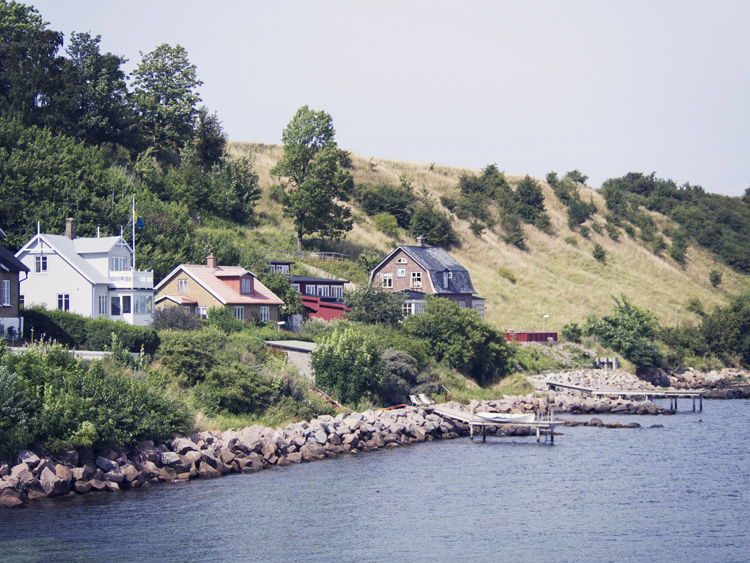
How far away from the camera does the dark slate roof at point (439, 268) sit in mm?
78625

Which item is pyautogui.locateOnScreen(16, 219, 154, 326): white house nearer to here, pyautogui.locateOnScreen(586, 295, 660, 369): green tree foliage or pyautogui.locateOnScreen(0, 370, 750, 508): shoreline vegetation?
pyautogui.locateOnScreen(0, 370, 750, 508): shoreline vegetation

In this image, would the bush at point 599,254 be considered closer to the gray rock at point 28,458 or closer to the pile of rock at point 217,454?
the pile of rock at point 217,454

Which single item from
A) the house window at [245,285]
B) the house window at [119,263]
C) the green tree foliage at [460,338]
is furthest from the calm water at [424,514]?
the house window at [119,263]

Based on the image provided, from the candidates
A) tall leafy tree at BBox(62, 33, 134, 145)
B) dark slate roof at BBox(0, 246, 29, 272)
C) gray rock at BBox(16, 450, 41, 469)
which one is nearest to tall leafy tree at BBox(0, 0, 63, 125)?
tall leafy tree at BBox(62, 33, 134, 145)

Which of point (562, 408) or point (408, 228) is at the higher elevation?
point (408, 228)

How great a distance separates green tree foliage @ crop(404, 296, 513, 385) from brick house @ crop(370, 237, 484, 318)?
13288mm

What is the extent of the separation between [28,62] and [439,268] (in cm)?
4373

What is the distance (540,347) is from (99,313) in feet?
130

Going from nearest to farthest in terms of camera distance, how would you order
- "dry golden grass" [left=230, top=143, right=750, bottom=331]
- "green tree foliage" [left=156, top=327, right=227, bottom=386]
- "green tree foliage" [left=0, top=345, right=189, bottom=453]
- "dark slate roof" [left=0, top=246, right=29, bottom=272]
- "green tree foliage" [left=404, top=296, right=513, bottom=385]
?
"green tree foliage" [left=0, top=345, right=189, bottom=453] → "green tree foliage" [left=156, top=327, right=227, bottom=386] → "dark slate roof" [left=0, top=246, right=29, bottom=272] → "green tree foliage" [left=404, top=296, right=513, bottom=385] → "dry golden grass" [left=230, top=143, right=750, bottom=331]

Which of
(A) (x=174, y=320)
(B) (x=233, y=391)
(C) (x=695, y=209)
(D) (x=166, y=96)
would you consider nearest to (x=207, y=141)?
(D) (x=166, y=96)

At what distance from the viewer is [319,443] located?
4034 cm

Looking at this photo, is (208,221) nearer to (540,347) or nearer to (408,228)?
(408,228)

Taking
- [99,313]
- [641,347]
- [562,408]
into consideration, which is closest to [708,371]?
[641,347]

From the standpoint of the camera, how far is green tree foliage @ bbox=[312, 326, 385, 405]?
49.1 meters
